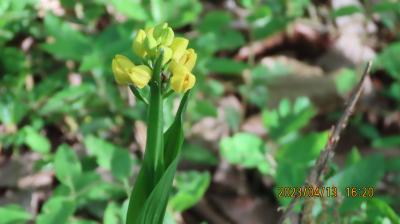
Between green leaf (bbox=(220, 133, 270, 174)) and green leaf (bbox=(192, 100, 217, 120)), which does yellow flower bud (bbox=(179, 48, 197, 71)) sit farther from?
green leaf (bbox=(192, 100, 217, 120))

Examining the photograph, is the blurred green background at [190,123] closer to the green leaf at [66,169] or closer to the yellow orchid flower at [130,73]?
the green leaf at [66,169]

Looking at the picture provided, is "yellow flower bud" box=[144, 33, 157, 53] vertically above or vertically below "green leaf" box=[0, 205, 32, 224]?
above

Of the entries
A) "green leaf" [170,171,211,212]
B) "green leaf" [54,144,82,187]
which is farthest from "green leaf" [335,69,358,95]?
"green leaf" [54,144,82,187]

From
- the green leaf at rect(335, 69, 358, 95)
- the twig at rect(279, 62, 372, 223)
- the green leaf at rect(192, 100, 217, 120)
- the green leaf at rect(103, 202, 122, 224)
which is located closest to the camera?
the twig at rect(279, 62, 372, 223)

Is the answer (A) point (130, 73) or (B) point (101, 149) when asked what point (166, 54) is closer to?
(A) point (130, 73)

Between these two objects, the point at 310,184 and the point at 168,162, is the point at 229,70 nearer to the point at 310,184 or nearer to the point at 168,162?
the point at 310,184

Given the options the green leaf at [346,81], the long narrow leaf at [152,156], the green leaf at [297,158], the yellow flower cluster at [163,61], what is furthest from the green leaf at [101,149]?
the green leaf at [346,81]

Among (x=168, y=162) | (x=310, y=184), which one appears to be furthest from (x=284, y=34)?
(x=168, y=162)
